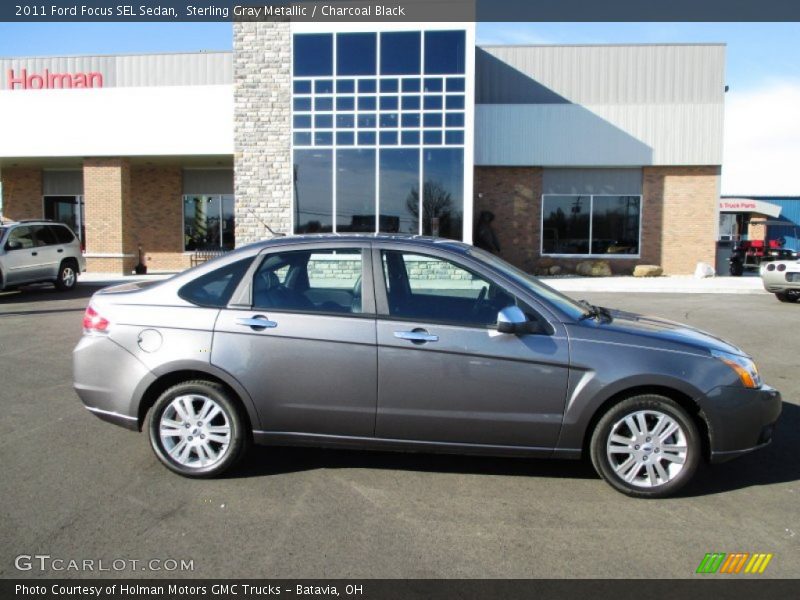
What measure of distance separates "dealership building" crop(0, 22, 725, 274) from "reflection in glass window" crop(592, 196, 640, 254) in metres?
0.05

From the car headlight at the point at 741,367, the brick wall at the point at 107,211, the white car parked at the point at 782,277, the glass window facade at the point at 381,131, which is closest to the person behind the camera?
the car headlight at the point at 741,367

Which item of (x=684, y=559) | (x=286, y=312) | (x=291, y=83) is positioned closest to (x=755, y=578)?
(x=684, y=559)

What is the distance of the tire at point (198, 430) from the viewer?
14.7 feet

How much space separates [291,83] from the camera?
19641mm

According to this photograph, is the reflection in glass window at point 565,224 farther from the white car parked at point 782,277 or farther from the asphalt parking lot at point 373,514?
the asphalt parking lot at point 373,514

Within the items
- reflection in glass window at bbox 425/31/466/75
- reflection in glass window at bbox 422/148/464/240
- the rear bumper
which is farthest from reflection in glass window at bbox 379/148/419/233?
the rear bumper

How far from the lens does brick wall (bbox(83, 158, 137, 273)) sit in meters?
22.7

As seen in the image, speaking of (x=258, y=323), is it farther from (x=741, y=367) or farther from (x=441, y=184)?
(x=441, y=184)

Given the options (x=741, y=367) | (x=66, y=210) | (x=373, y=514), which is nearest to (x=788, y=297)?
(x=741, y=367)

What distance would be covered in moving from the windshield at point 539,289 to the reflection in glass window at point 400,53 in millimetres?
15533

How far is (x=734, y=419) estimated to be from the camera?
4.20 m

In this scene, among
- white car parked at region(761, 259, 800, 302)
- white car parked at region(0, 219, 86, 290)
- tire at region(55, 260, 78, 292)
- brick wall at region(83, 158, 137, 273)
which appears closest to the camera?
white car parked at region(761, 259, 800, 302)

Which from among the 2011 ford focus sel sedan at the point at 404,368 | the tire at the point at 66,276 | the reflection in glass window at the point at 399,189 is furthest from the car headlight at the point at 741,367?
the tire at the point at 66,276

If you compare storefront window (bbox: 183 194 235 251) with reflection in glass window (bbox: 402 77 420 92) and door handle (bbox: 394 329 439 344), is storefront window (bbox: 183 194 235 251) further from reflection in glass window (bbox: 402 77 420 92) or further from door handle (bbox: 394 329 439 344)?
door handle (bbox: 394 329 439 344)
